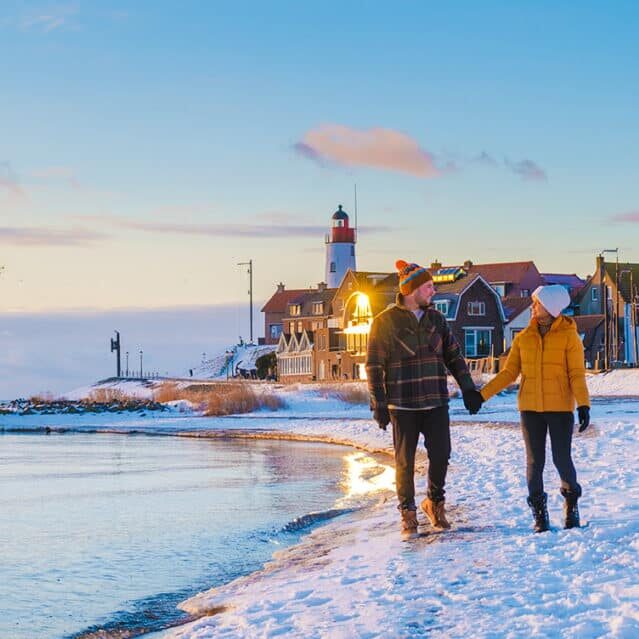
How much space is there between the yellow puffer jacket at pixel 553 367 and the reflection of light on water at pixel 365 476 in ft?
25.3

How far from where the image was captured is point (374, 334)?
10203 millimetres

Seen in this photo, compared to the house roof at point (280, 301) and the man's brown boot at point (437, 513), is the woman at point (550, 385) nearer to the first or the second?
the man's brown boot at point (437, 513)

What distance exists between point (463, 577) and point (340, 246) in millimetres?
103092

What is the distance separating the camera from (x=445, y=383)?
10.3 meters

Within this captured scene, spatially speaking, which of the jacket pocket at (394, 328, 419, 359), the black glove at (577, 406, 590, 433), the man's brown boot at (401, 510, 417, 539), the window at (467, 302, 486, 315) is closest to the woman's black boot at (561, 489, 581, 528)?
the black glove at (577, 406, 590, 433)

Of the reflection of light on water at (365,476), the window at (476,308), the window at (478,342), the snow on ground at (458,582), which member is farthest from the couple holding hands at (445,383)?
the window at (478,342)

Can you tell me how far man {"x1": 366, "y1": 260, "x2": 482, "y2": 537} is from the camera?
33.4 ft

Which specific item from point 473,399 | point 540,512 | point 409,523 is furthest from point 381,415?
point 540,512

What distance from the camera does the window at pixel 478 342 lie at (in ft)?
270

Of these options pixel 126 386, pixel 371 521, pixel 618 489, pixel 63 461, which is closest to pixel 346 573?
pixel 371 521

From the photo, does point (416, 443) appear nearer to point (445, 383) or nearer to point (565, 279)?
point (445, 383)

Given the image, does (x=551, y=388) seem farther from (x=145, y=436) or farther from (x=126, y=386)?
(x=126, y=386)

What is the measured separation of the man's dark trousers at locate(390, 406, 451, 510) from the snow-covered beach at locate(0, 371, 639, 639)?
437 mm

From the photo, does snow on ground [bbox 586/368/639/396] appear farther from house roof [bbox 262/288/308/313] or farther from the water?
A: house roof [bbox 262/288/308/313]
